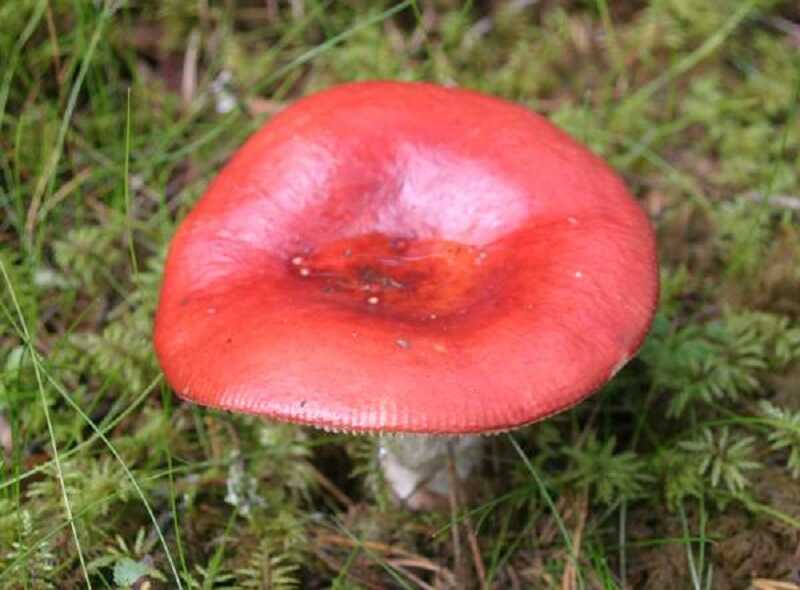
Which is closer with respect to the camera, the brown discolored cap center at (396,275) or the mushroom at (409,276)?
the mushroom at (409,276)

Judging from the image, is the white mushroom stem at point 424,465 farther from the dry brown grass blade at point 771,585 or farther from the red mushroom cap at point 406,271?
the dry brown grass blade at point 771,585

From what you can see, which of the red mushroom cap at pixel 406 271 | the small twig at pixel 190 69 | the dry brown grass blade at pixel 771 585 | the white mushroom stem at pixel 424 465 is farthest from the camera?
the small twig at pixel 190 69

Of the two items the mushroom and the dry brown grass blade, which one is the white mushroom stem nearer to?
the mushroom

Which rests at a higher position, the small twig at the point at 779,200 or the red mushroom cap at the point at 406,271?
the red mushroom cap at the point at 406,271

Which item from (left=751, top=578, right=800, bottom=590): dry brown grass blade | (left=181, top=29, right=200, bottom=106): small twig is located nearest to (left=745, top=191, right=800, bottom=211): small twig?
(left=751, top=578, right=800, bottom=590): dry brown grass blade

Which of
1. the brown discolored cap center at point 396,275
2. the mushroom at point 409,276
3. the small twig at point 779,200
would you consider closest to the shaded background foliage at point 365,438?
the small twig at point 779,200

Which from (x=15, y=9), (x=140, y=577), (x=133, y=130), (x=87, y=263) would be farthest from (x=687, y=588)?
(x=15, y=9)
